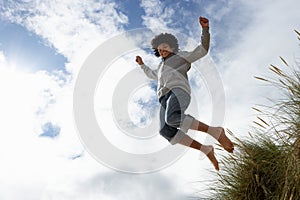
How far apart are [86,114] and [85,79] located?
65 cm

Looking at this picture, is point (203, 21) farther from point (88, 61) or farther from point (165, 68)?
point (88, 61)

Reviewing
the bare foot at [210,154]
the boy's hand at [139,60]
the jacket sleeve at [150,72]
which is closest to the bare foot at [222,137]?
the bare foot at [210,154]

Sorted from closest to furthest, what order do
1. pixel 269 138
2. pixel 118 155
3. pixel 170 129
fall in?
pixel 269 138
pixel 170 129
pixel 118 155

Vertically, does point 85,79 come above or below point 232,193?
above

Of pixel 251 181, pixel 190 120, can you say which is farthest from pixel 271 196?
pixel 190 120

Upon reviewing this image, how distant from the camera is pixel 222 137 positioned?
16.1ft

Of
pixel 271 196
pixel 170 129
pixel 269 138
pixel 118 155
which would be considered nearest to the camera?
pixel 271 196

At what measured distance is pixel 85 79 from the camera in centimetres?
722

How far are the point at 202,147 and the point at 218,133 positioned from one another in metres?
0.31

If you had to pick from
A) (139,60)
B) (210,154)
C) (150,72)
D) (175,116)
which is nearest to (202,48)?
(175,116)

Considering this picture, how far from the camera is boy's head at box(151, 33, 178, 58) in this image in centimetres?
549

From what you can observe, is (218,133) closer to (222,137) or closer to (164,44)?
(222,137)

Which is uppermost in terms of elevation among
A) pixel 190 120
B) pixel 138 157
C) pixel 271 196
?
pixel 138 157

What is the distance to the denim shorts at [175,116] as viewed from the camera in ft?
16.1
